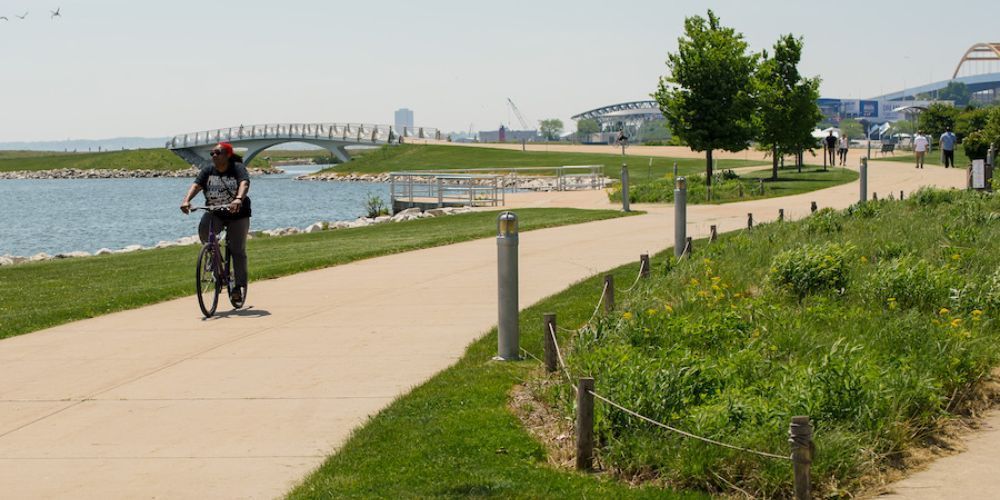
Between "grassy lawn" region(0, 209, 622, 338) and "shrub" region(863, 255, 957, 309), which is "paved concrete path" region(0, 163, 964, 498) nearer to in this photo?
"grassy lawn" region(0, 209, 622, 338)

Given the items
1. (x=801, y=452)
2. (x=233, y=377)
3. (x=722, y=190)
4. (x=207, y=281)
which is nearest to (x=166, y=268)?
(x=207, y=281)

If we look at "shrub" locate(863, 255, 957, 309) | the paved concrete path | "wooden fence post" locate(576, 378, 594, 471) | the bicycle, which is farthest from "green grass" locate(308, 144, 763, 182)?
"wooden fence post" locate(576, 378, 594, 471)

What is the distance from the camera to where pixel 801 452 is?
539cm

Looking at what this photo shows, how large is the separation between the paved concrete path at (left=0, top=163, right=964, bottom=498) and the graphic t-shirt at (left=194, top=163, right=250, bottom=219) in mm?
1167

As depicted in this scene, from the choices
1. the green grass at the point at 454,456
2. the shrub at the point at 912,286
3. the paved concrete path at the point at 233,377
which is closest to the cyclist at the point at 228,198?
the paved concrete path at the point at 233,377

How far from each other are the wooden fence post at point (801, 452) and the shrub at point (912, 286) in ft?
17.5

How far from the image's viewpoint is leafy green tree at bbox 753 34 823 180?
42250 millimetres

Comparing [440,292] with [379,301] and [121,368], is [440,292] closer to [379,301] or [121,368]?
[379,301]

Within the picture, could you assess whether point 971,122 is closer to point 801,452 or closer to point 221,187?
point 221,187

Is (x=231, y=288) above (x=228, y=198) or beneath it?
beneath

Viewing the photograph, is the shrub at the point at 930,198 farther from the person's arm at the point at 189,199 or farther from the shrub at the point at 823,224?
the person's arm at the point at 189,199

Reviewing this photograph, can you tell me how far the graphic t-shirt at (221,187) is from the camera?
41.3ft

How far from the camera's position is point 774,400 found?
6.89 m

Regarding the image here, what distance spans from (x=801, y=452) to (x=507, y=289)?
422cm
